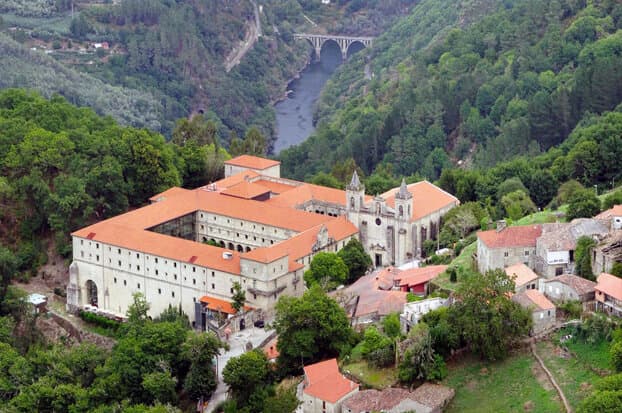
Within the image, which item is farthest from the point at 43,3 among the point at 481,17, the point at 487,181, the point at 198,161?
the point at 487,181

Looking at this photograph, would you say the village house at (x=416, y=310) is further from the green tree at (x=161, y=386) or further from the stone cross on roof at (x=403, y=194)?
the stone cross on roof at (x=403, y=194)

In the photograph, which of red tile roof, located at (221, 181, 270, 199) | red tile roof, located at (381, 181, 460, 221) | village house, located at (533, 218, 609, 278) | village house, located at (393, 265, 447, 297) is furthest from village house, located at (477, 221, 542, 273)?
red tile roof, located at (221, 181, 270, 199)

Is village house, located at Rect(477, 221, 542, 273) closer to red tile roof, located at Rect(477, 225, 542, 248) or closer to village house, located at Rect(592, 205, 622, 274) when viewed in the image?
red tile roof, located at Rect(477, 225, 542, 248)

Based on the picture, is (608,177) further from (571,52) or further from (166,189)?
(571,52)

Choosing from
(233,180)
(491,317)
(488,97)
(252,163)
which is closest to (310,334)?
(491,317)

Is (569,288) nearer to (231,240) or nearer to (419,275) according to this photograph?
(419,275)

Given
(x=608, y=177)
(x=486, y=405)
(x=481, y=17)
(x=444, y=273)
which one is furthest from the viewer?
(x=481, y=17)
